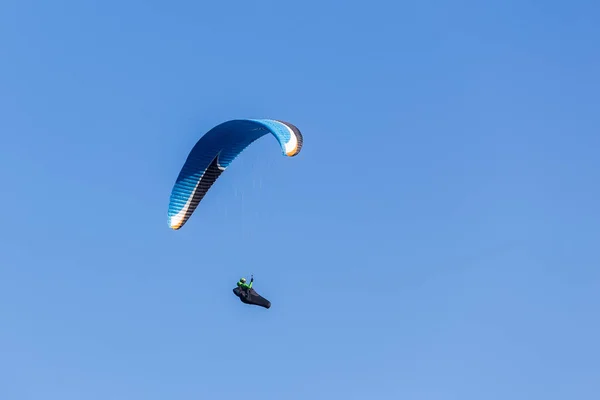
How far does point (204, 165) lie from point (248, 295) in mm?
6354

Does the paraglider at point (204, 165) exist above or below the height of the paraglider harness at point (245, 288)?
above

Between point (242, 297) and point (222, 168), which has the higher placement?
point (222, 168)

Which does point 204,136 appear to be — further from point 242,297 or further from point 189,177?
point 242,297

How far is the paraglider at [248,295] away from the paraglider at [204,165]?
4.23 metres

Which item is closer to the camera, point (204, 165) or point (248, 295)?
point (248, 295)

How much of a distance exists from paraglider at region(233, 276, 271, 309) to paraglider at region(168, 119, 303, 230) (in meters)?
4.23

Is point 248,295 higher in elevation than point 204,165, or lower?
lower

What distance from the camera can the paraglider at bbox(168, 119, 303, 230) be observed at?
60872 mm

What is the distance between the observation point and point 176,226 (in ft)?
205

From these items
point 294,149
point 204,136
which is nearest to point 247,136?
point 204,136

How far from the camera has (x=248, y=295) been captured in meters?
60.2

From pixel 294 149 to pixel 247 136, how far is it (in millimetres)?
6205

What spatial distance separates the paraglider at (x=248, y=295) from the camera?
6028cm

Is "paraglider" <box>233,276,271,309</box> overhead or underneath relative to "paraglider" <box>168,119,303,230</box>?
underneath
